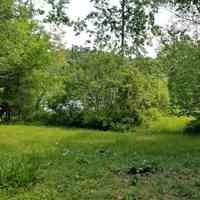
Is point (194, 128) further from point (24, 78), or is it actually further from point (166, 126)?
point (24, 78)

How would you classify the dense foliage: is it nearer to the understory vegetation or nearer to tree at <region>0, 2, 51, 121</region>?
the understory vegetation

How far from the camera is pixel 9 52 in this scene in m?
14.7

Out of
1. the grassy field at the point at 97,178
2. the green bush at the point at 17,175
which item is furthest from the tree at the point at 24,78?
the green bush at the point at 17,175

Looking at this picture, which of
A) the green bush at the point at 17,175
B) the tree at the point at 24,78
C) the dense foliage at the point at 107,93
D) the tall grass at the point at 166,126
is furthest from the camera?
the tree at the point at 24,78

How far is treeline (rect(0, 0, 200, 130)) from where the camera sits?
50.8 ft

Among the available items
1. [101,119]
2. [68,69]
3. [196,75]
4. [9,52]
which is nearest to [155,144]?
[196,75]

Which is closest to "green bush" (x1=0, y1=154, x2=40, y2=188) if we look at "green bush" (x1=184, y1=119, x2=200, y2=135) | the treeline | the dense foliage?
the treeline

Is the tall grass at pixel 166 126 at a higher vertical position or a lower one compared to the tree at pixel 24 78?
lower

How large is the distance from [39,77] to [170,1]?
10404mm

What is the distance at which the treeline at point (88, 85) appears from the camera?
15477mm

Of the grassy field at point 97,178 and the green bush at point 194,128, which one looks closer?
the grassy field at point 97,178

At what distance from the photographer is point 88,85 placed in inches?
697

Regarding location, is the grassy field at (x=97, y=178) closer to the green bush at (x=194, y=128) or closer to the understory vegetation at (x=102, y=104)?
the understory vegetation at (x=102, y=104)

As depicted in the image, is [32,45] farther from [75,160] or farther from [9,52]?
[75,160]
